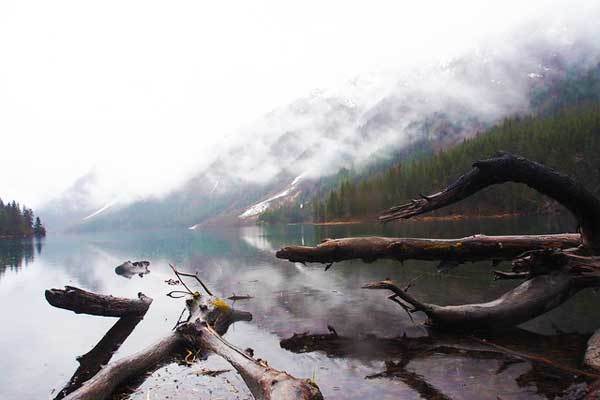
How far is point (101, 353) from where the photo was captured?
1412 cm

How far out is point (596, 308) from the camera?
1544 cm

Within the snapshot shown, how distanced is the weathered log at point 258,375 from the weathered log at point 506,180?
16.8ft

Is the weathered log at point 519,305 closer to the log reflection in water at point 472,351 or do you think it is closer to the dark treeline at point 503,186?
the log reflection in water at point 472,351

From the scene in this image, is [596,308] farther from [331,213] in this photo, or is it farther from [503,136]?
[503,136]

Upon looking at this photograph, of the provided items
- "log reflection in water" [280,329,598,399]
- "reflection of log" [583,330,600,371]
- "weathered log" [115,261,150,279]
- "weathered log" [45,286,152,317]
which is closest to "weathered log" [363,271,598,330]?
"log reflection in water" [280,329,598,399]

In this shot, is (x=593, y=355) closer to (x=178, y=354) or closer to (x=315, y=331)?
(x=315, y=331)

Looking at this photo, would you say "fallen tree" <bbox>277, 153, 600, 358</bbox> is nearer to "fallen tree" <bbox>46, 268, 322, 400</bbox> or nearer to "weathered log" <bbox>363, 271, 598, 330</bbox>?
"weathered log" <bbox>363, 271, 598, 330</bbox>

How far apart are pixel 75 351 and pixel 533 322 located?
16643 millimetres

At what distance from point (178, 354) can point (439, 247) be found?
9.58 m

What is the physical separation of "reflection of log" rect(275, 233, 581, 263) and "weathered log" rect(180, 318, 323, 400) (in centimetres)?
480

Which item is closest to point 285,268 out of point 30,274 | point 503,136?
point 30,274

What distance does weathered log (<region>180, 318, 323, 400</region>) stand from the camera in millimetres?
6355

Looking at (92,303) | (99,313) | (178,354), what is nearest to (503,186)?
(99,313)

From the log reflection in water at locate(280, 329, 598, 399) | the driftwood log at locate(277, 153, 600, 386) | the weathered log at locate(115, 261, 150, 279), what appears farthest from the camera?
the weathered log at locate(115, 261, 150, 279)
